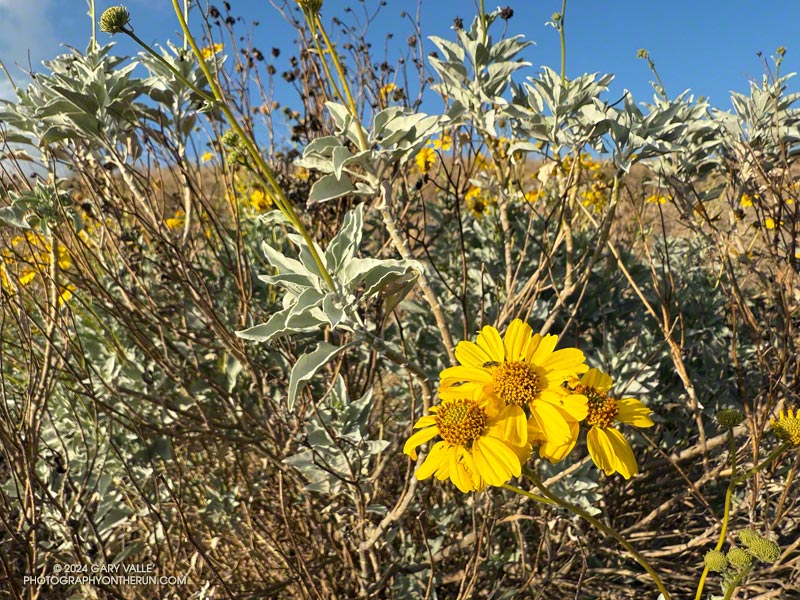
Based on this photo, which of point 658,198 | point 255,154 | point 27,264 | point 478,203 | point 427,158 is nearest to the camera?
point 255,154

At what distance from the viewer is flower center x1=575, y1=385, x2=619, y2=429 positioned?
0.84 m

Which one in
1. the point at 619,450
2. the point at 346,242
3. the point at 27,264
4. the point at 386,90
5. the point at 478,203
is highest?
the point at 386,90

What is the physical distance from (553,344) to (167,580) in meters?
1.28

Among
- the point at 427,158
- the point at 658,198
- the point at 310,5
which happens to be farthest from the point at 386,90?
the point at 310,5

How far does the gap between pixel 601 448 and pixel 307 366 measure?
20.9 inches

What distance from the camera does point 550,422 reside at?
31.7 inches

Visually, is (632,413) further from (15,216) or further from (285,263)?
(15,216)

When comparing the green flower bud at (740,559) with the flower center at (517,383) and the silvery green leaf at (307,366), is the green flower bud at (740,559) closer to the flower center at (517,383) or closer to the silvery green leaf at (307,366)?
the flower center at (517,383)

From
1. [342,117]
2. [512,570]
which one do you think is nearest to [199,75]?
[342,117]

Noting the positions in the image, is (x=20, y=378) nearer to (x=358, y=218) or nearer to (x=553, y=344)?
(x=358, y=218)

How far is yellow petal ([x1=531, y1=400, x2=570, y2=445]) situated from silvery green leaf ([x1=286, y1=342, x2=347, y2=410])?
0.35 meters

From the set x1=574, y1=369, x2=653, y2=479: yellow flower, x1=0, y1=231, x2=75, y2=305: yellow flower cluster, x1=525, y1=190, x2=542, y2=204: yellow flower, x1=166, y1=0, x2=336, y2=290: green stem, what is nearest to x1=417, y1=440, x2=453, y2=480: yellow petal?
x1=574, y1=369, x2=653, y2=479: yellow flower

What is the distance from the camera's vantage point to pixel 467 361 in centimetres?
89

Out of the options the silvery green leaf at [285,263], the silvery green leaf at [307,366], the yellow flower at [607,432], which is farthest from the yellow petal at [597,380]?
the silvery green leaf at [285,263]
